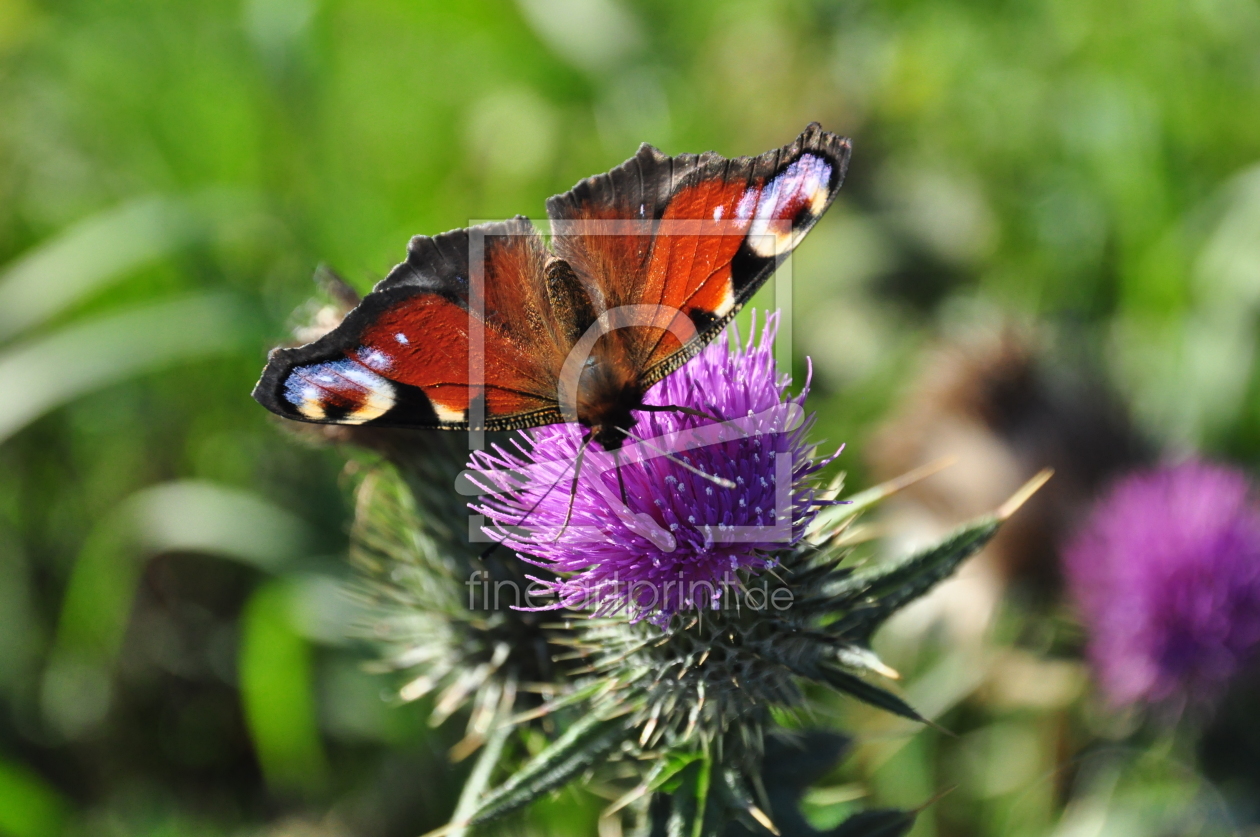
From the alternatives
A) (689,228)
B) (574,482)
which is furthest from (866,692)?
(689,228)

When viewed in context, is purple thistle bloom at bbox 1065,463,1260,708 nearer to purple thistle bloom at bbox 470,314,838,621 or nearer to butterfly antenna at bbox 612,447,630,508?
purple thistle bloom at bbox 470,314,838,621

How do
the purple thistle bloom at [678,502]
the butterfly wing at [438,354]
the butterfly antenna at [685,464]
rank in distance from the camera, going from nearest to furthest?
the butterfly antenna at [685,464]
the purple thistle bloom at [678,502]
the butterfly wing at [438,354]

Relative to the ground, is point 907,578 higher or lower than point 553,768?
higher

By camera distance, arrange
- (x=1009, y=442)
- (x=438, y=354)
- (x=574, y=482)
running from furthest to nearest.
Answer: (x=1009, y=442)
(x=438, y=354)
(x=574, y=482)

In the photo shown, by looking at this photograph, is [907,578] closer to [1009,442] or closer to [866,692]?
[866,692]

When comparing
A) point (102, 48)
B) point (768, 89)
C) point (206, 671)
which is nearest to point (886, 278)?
point (768, 89)

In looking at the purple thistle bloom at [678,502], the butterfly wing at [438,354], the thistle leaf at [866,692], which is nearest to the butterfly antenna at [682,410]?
the purple thistle bloom at [678,502]

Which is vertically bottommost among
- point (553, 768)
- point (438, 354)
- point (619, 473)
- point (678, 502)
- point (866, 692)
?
point (553, 768)

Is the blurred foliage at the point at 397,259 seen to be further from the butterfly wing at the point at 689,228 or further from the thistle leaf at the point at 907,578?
the butterfly wing at the point at 689,228
